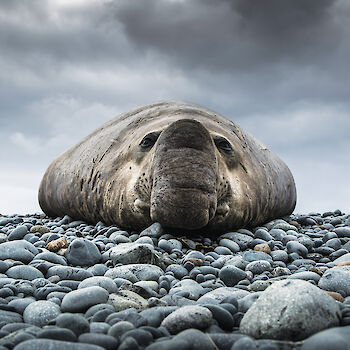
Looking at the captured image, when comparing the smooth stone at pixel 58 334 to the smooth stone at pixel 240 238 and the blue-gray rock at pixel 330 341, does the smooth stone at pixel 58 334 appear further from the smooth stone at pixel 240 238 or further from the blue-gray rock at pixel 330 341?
the smooth stone at pixel 240 238

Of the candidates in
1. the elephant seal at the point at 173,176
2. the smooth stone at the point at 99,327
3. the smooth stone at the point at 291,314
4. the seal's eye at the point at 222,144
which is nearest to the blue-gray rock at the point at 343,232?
the elephant seal at the point at 173,176

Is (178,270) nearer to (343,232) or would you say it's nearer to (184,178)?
(184,178)

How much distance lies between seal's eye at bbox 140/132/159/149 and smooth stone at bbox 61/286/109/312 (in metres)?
2.79

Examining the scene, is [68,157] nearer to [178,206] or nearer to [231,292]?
[178,206]

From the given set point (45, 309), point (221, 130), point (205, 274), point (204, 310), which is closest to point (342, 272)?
point (205, 274)

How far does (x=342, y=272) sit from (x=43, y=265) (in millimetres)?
1900

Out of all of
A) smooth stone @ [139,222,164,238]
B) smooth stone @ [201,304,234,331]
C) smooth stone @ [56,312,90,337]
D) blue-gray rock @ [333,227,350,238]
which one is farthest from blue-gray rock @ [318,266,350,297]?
blue-gray rock @ [333,227,350,238]

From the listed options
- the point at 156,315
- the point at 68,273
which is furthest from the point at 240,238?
the point at 156,315

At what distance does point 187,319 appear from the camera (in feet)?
5.70

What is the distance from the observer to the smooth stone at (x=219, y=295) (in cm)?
227

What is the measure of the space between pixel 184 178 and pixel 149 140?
98cm

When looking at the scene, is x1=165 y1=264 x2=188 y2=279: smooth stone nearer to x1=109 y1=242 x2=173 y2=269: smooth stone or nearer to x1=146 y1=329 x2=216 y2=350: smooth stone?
x1=109 y1=242 x2=173 y2=269: smooth stone

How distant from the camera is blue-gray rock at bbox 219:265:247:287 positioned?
2.85m

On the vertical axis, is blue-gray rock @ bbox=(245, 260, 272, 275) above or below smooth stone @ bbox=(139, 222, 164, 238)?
below
